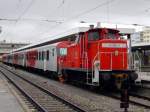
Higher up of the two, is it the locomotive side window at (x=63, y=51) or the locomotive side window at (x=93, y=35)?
the locomotive side window at (x=93, y=35)

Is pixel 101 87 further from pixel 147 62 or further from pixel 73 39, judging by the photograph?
pixel 147 62

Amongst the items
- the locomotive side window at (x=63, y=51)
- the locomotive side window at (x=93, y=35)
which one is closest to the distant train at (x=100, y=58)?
the locomotive side window at (x=93, y=35)

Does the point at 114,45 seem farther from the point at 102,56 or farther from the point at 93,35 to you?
the point at 93,35

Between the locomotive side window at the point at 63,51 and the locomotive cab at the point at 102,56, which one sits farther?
the locomotive side window at the point at 63,51

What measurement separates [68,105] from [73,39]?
938cm

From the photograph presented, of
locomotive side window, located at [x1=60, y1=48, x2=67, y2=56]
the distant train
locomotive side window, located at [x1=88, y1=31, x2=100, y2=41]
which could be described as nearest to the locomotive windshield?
the distant train

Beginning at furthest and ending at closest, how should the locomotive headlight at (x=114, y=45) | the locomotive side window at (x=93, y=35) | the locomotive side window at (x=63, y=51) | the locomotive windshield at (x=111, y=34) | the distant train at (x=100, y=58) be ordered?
the locomotive side window at (x=63, y=51) < the locomotive side window at (x=93, y=35) < the locomotive windshield at (x=111, y=34) < the locomotive headlight at (x=114, y=45) < the distant train at (x=100, y=58)

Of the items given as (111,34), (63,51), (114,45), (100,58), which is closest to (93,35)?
(111,34)

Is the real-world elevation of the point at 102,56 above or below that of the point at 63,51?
below

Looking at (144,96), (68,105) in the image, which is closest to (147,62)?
(144,96)

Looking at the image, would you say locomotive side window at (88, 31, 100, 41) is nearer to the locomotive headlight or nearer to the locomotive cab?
the locomotive cab

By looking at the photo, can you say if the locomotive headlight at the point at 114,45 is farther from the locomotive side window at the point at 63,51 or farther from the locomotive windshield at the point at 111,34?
the locomotive side window at the point at 63,51

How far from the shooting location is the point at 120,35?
21.7 meters

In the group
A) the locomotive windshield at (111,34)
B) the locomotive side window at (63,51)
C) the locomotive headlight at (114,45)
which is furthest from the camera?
the locomotive side window at (63,51)
